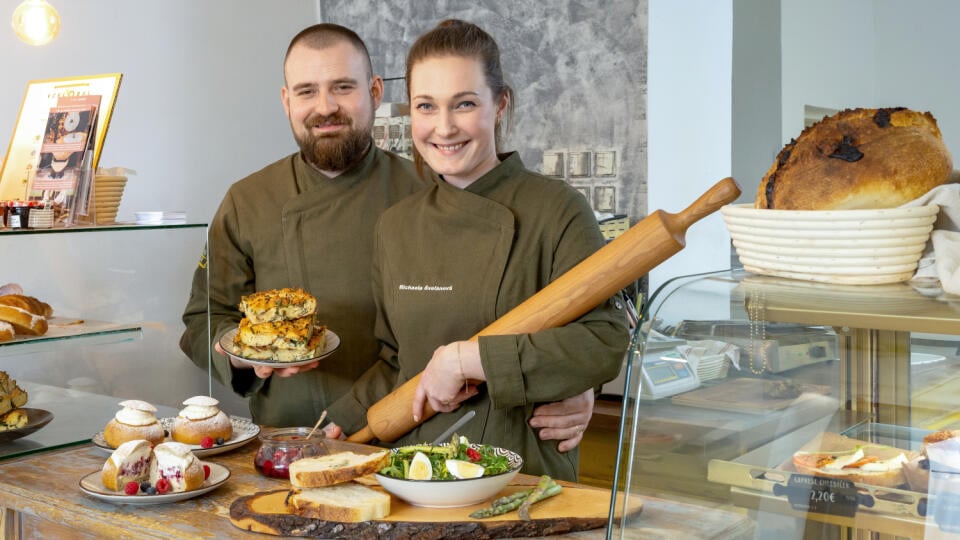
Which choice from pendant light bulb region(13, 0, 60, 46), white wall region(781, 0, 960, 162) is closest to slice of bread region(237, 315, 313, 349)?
pendant light bulb region(13, 0, 60, 46)

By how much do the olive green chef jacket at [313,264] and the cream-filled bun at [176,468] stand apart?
2.39ft

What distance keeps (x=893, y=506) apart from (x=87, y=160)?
187 cm

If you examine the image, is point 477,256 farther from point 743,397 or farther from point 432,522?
point 743,397

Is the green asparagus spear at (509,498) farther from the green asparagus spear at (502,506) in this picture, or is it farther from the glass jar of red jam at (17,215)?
the glass jar of red jam at (17,215)

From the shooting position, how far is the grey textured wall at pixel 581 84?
534cm

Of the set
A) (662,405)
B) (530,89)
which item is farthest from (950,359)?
(530,89)

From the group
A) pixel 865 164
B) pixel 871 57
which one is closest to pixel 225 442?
pixel 865 164

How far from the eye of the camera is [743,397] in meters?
1.26

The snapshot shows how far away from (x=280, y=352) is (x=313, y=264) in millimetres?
421

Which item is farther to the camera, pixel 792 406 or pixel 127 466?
pixel 127 466

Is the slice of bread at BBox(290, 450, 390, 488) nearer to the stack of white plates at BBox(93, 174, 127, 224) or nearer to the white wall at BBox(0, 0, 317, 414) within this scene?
the stack of white plates at BBox(93, 174, 127, 224)

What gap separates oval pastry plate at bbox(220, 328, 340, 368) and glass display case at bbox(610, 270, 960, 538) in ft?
3.31

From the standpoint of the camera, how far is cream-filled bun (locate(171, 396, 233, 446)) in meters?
1.99

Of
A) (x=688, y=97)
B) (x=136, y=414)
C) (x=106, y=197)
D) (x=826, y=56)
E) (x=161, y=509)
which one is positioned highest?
(x=826, y=56)
